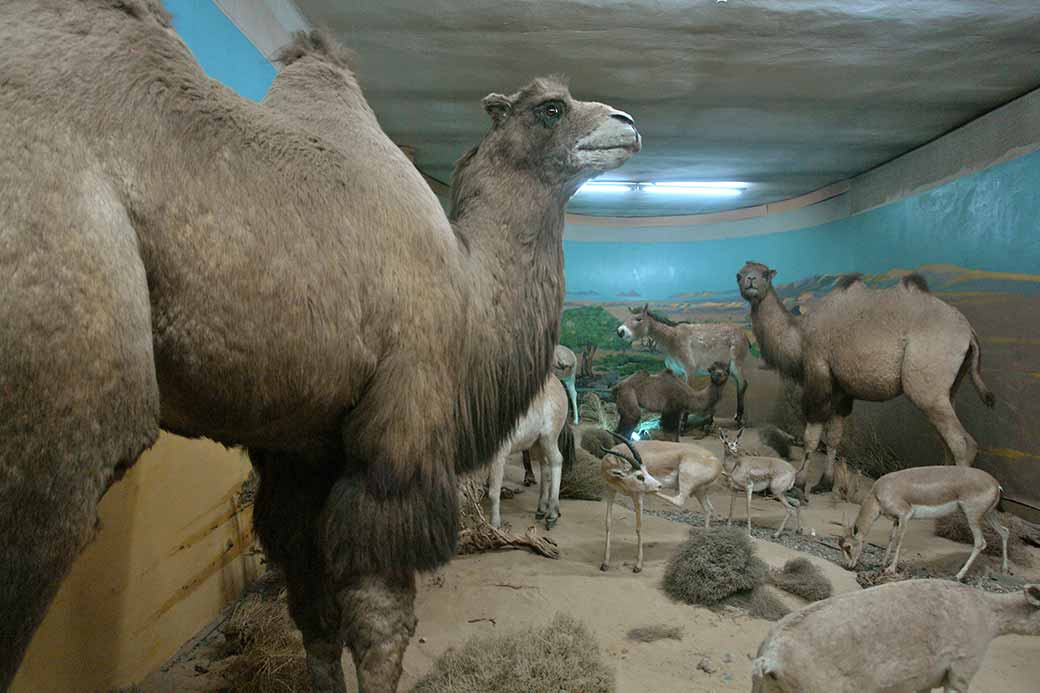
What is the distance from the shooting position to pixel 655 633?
3.58 meters

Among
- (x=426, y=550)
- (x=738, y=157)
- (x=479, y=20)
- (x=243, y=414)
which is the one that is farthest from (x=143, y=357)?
(x=738, y=157)

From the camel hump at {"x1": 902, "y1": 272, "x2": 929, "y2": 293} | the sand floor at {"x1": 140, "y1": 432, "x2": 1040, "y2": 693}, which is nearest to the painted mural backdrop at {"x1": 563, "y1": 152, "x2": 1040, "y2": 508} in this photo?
the camel hump at {"x1": 902, "y1": 272, "x2": 929, "y2": 293}

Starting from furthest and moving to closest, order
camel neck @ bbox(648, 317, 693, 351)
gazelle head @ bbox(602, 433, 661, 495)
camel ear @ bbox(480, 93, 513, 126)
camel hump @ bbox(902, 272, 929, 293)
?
camel neck @ bbox(648, 317, 693, 351), camel hump @ bbox(902, 272, 929, 293), gazelle head @ bbox(602, 433, 661, 495), camel ear @ bbox(480, 93, 513, 126)

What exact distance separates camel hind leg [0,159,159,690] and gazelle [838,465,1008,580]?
4.50 metres

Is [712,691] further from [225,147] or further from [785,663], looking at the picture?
[225,147]

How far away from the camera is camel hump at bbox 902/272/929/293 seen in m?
6.29

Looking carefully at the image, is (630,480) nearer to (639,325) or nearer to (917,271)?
(917,271)

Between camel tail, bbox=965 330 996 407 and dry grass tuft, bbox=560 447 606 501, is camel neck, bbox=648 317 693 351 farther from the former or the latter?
camel tail, bbox=965 330 996 407

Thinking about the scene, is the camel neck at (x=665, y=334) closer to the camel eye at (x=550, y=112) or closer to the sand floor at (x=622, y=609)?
the sand floor at (x=622, y=609)

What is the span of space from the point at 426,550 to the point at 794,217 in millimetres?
9623

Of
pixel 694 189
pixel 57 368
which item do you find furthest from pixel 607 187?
pixel 57 368

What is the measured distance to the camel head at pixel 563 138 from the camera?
265 centimetres

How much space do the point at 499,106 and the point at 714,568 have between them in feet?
9.74

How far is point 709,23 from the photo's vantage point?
4.89m
